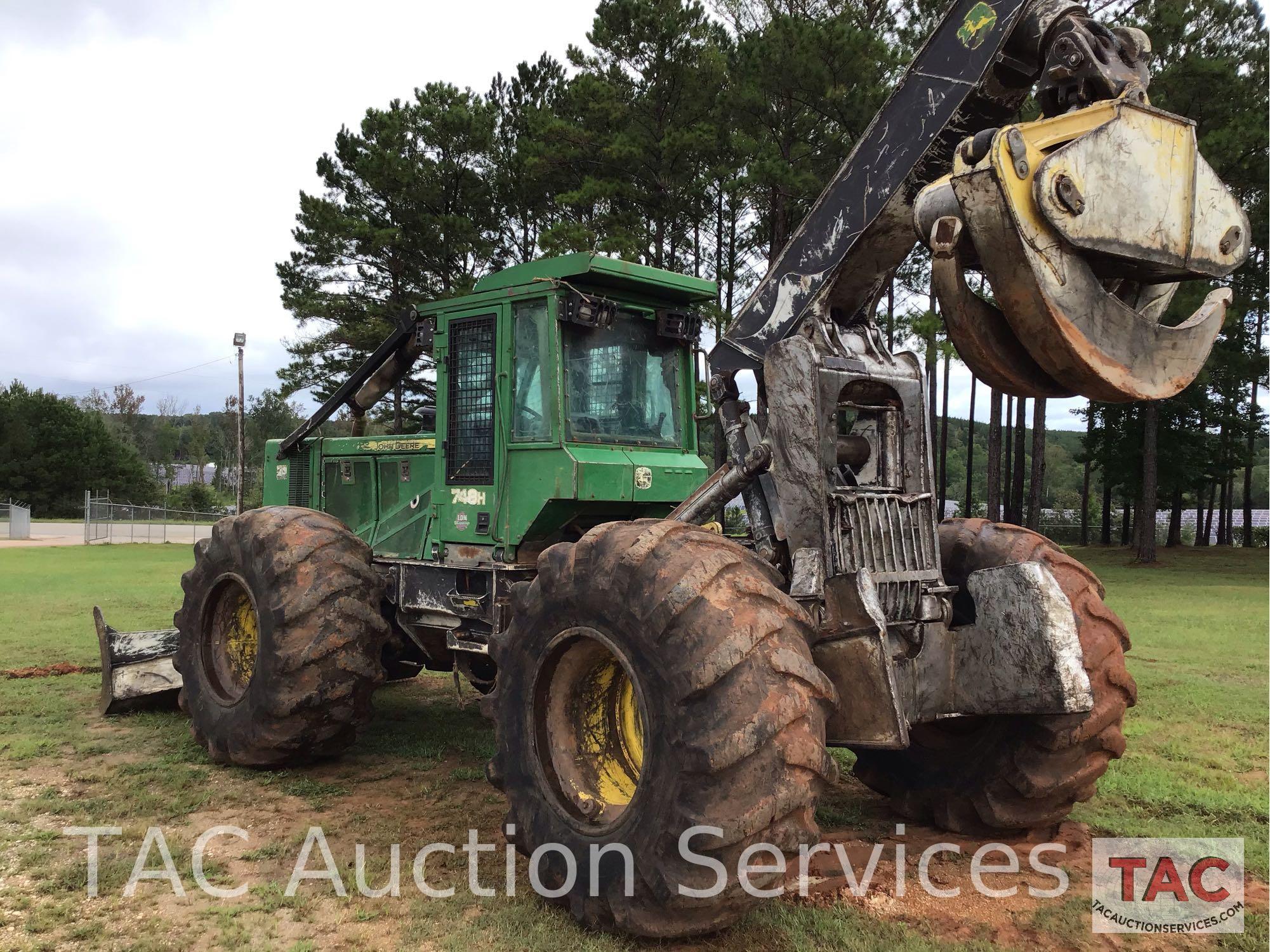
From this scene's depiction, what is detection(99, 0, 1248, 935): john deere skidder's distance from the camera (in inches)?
145

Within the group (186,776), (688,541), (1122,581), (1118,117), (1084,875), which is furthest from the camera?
(1122,581)

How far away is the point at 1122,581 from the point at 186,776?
Answer: 21.4m

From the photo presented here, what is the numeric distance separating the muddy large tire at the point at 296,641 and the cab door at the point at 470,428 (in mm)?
709

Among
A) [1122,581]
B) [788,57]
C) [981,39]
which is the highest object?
[788,57]

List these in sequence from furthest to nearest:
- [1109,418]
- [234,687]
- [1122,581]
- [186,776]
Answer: [1109,418] < [1122,581] < [234,687] < [186,776]

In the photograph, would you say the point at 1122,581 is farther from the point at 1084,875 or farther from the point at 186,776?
the point at 186,776

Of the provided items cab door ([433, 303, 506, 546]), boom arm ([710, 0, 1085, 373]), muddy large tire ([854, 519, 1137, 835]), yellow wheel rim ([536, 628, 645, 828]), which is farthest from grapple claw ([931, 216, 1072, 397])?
cab door ([433, 303, 506, 546])

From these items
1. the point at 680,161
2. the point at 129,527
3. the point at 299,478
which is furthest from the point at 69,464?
the point at 299,478

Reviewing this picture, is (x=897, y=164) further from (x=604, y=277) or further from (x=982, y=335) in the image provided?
(x=604, y=277)

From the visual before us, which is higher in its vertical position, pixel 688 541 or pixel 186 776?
pixel 688 541

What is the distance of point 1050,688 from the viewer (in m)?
4.29

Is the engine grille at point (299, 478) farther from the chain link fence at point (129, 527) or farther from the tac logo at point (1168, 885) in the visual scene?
the chain link fence at point (129, 527)

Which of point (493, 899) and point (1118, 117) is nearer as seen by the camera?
point (1118, 117)

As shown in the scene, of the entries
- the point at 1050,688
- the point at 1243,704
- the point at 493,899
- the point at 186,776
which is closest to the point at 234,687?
the point at 186,776
